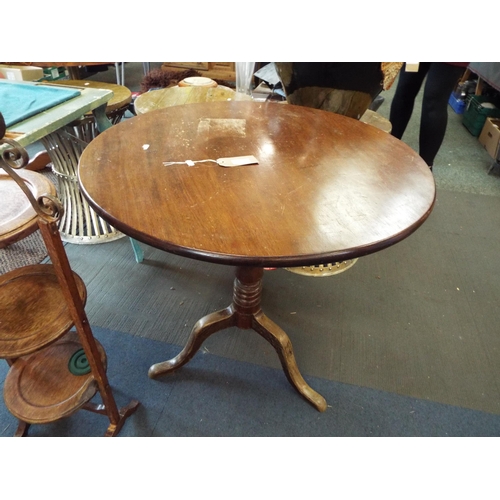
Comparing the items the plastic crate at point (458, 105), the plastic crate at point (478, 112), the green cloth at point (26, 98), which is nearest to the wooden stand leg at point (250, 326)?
the green cloth at point (26, 98)

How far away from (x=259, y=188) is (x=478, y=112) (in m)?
2.93

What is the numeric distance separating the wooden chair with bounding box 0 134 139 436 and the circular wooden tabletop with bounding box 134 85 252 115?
1025 mm

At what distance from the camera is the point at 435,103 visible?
1.92 meters

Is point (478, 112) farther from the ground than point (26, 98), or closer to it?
closer to it

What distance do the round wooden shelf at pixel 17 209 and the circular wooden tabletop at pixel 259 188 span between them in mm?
98

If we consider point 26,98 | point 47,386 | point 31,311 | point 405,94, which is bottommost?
point 47,386

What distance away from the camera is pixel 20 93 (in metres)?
1.09

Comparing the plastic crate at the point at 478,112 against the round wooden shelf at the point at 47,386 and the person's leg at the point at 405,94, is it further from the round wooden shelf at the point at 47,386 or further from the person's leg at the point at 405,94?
the round wooden shelf at the point at 47,386

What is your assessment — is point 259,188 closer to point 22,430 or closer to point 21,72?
point 22,430

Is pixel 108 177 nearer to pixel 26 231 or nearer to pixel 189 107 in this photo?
pixel 26 231

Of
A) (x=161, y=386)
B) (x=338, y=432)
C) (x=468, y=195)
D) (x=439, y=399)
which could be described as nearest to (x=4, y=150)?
(x=161, y=386)

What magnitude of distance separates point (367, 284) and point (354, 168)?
2.74 feet

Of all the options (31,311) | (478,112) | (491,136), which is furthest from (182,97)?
(478,112)

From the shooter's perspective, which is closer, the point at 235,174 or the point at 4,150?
the point at 4,150
